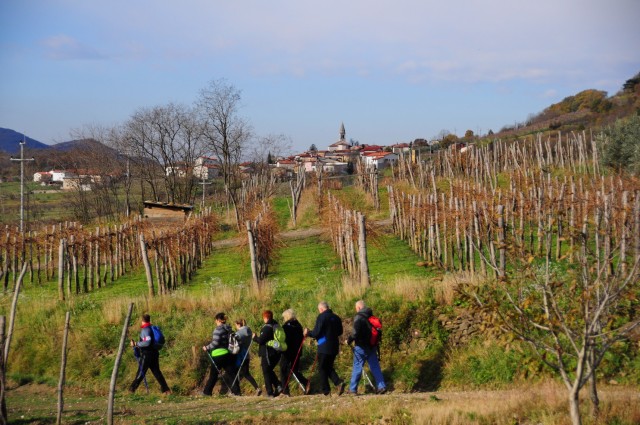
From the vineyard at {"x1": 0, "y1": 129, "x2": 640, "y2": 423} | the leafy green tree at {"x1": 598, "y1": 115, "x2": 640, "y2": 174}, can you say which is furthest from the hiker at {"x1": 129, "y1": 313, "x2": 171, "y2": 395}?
the leafy green tree at {"x1": 598, "y1": 115, "x2": 640, "y2": 174}

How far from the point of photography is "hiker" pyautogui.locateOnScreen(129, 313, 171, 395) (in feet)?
42.0

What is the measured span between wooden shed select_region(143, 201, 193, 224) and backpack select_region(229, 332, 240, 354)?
24.2 metres

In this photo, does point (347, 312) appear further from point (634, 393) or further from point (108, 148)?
point (108, 148)

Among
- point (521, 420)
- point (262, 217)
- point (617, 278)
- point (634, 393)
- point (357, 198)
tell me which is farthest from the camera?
point (357, 198)

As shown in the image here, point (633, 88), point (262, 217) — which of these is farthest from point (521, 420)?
point (633, 88)

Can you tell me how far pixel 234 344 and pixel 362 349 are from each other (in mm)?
2255

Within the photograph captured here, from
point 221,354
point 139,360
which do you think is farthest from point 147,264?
point 221,354

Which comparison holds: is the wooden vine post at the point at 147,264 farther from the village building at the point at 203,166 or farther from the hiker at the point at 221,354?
the village building at the point at 203,166

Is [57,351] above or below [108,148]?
below

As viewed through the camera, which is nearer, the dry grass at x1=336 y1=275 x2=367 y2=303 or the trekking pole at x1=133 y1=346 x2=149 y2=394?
the trekking pole at x1=133 y1=346 x2=149 y2=394

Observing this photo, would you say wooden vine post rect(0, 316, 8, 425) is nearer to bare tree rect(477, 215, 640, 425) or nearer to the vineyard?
the vineyard

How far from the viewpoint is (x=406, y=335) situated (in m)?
13.6

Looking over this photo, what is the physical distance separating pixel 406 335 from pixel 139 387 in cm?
508

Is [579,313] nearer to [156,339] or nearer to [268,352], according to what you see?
[268,352]
